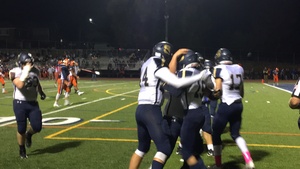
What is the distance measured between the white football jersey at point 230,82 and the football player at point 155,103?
4.45 feet

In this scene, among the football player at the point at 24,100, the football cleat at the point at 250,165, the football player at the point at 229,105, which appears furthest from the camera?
the football player at the point at 24,100

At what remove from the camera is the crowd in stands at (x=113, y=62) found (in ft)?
150

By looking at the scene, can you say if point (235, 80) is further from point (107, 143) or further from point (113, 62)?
point (113, 62)

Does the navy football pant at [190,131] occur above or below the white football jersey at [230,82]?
below

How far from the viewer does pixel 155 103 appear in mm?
4926

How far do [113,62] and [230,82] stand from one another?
144 ft

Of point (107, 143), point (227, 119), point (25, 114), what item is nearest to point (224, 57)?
point (227, 119)

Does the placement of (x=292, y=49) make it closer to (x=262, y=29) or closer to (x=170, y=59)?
(x=262, y=29)

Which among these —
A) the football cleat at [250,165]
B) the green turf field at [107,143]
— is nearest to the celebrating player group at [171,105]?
the football cleat at [250,165]

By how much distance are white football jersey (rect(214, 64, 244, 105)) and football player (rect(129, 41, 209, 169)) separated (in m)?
1.36

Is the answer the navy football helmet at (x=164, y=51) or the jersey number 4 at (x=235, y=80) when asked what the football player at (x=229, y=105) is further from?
the navy football helmet at (x=164, y=51)

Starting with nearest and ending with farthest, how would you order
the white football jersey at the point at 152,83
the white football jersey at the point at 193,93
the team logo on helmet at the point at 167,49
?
the white football jersey at the point at 152,83 < the team logo on helmet at the point at 167,49 < the white football jersey at the point at 193,93

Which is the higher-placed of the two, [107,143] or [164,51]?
[164,51]

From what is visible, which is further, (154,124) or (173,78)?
(154,124)
